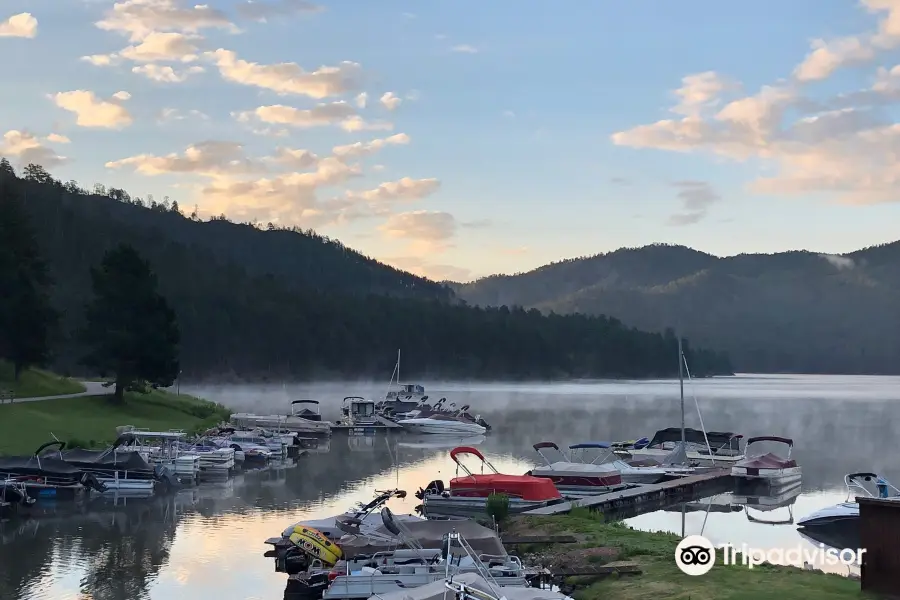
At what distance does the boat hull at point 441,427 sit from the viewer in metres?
71.5

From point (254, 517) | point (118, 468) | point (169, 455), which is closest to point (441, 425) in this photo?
point (169, 455)

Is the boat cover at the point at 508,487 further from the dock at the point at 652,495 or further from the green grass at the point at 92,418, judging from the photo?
the green grass at the point at 92,418

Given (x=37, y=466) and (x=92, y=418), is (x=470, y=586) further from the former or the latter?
(x=92, y=418)

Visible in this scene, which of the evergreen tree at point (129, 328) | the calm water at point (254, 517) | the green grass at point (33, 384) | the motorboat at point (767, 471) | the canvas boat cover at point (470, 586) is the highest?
the evergreen tree at point (129, 328)

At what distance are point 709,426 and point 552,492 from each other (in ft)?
168

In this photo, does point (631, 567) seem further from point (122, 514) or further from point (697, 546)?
point (122, 514)

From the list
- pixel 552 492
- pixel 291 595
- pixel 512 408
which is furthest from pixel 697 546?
pixel 512 408

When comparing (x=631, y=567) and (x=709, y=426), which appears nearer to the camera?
(x=631, y=567)

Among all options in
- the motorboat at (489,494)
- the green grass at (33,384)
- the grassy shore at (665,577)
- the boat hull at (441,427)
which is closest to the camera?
the grassy shore at (665,577)

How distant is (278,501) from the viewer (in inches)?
1469

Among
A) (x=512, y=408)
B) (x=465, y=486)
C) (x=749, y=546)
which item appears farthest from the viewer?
(x=512, y=408)

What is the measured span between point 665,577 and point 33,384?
50.1 meters

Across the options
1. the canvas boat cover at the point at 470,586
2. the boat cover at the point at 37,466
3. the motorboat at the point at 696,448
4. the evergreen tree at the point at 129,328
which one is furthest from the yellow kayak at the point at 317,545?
the evergreen tree at the point at 129,328

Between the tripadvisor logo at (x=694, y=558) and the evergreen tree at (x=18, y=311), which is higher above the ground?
the evergreen tree at (x=18, y=311)
